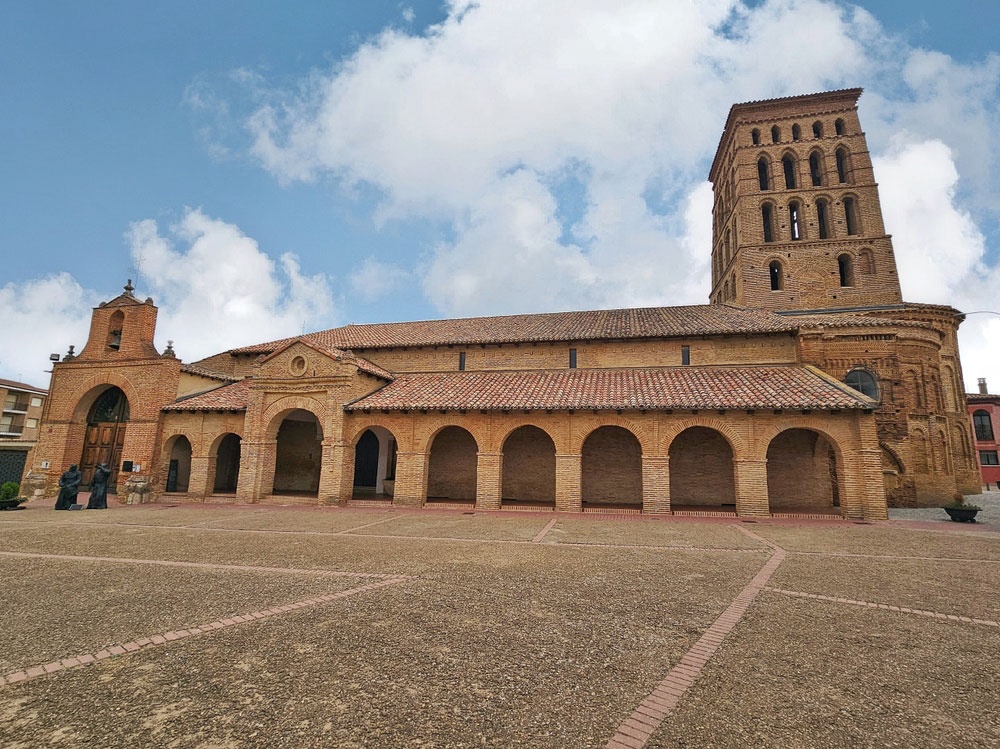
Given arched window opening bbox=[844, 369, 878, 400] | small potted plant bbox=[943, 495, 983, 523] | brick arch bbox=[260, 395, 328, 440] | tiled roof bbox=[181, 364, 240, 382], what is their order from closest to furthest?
small potted plant bbox=[943, 495, 983, 523]
brick arch bbox=[260, 395, 328, 440]
arched window opening bbox=[844, 369, 878, 400]
tiled roof bbox=[181, 364, 240, 382]

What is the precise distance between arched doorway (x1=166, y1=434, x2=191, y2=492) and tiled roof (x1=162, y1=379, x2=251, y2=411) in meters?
1.51

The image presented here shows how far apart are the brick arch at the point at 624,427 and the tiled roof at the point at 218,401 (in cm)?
1342

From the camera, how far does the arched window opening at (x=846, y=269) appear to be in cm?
2722

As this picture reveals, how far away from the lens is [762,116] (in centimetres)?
3120

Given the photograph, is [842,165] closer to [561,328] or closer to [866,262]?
[866,262]

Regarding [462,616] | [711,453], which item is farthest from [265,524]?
[711,453]

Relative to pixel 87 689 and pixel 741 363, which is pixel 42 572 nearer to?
pixel 87 689

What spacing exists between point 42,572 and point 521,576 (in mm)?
7696

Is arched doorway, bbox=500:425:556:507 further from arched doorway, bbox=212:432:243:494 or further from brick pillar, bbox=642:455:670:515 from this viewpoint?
arched doorway, bbox=212:432:243:494

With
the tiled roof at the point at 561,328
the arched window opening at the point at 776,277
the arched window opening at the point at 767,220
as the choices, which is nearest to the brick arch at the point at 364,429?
the tiled roof at the point at 561,328

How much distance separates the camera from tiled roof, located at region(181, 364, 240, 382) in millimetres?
20453

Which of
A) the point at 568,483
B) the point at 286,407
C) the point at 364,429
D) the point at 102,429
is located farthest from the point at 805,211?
the point at 102,429

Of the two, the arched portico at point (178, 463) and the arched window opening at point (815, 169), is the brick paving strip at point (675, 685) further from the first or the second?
the arched window opening at point (815, 169)

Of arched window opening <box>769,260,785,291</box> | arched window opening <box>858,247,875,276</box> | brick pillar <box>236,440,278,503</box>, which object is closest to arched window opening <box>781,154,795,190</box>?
arched window opening <box>769,260,785,291</box>
